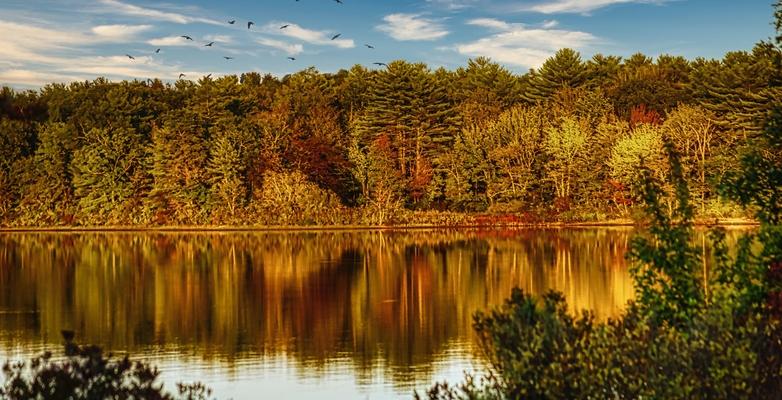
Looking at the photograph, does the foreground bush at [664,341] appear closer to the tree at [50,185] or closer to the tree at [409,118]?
the tree at [409,118]

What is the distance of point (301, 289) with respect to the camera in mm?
28297

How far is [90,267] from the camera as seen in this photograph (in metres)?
36.4

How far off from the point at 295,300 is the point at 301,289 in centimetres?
244

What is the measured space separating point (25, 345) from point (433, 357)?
8.17 m

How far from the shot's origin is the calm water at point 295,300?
16.8 meters

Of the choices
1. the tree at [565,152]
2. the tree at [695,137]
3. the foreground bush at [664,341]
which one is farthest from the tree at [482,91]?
the foreground bush at [664,341]

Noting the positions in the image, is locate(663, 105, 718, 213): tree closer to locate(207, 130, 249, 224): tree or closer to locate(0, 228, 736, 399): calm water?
locate(0, 228, 736, 399): calm water

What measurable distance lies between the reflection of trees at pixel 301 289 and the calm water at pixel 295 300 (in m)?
0.05

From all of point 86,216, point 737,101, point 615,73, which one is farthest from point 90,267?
point 615,73

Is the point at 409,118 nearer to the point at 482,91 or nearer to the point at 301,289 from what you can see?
the point at 482,91

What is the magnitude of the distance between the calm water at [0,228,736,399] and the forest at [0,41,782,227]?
451 inches

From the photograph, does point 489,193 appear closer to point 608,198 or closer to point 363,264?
point 608,198

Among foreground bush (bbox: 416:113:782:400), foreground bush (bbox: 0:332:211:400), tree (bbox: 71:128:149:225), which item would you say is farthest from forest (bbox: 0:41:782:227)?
foreground bush (bbox: 0:332:211:400)

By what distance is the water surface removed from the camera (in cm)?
1681
